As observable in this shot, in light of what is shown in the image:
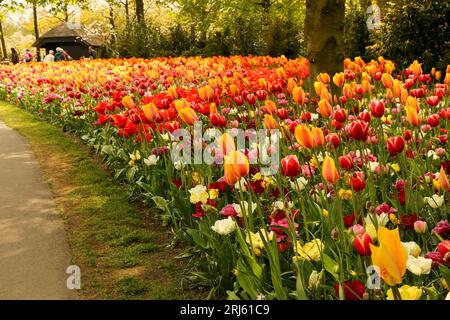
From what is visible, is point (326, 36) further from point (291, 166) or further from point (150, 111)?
point (291, 166)

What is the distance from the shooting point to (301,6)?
32.2 metres

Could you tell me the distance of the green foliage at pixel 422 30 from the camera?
10.2 meters

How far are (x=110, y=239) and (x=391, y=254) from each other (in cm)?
363

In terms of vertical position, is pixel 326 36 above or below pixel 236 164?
above

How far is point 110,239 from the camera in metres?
4.91

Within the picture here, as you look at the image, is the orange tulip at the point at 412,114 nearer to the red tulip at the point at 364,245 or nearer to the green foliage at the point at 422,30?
the red tulip at the point at 364,245

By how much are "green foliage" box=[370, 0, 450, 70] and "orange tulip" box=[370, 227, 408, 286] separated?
30.0 feet

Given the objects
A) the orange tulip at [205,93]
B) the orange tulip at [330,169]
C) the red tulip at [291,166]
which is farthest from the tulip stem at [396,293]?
the orange tulip at [205,93]

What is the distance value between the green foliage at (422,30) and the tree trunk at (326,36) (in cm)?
A: 340

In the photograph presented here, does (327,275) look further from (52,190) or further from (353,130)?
(52,190)
